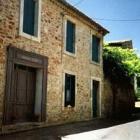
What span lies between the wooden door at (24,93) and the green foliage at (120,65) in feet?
27.4

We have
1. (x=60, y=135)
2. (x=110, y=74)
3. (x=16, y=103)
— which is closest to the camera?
(x=60, y=135)

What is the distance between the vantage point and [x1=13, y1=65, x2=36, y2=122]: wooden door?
35.7 feet

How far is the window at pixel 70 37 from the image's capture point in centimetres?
1438

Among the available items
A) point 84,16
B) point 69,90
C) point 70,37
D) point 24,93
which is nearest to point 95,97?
point 69,90

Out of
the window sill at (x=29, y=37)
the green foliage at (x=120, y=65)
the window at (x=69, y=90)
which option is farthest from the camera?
the green foliage at (x=120, y=65)

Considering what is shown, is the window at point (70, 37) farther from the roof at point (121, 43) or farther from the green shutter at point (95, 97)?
the roof at point (121, 43)

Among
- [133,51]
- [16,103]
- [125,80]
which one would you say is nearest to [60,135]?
[16,103]

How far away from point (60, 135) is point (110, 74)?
10.7m

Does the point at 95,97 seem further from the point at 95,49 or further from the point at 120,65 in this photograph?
the point at 120,65

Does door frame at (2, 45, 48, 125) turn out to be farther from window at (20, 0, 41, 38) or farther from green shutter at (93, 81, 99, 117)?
green shutter at (93, 81, 99, 117)

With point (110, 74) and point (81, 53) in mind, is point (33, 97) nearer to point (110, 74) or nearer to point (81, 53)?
point (81, 53)

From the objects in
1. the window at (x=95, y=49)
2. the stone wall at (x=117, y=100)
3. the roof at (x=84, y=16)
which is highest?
the roof at (x=84, y=16)

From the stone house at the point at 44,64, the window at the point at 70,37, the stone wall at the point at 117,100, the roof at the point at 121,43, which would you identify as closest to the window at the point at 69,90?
the stone house at the point at 44,64

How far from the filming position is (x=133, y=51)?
77.6 feet
